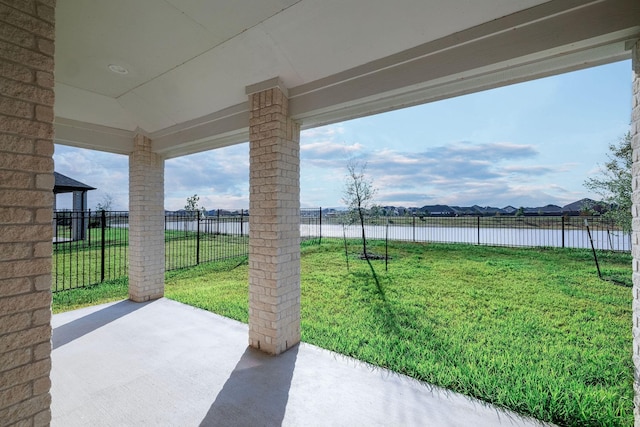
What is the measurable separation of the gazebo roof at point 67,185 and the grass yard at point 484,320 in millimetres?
8650

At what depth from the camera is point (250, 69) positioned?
10.2ft

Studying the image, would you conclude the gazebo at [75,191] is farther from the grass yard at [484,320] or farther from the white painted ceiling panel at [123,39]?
the white painted ceiling panel at [123,39]

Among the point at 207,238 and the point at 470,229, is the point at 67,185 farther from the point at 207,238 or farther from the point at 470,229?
the point at 470,229

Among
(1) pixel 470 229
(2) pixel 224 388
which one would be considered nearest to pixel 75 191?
(2) pixel 224 388

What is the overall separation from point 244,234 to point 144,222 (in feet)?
20.2

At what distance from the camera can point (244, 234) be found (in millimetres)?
11148

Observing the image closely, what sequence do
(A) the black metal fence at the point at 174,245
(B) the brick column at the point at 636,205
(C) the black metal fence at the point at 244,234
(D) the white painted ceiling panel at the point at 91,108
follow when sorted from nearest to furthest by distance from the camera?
1. (B) the brick column at the point at 636,205
2. (D) the white painted ceiling panel at the point at 91,108
3. (C) the black metal fence at the point at 244,234
4. (A) the black metal fence at the point at 174,245

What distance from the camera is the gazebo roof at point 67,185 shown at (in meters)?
12.0

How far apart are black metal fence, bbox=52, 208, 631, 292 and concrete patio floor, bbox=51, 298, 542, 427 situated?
4220 mm

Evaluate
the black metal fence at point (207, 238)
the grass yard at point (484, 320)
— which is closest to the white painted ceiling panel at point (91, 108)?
the grass yard at point (484, 320)

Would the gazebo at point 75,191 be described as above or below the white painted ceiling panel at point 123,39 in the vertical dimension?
below

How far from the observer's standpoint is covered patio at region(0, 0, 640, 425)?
1.41m

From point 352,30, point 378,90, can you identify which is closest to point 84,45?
point 352,30

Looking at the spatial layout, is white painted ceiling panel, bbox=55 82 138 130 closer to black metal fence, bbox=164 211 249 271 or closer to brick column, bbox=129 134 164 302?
brick column, bbox=129 134 164 302
